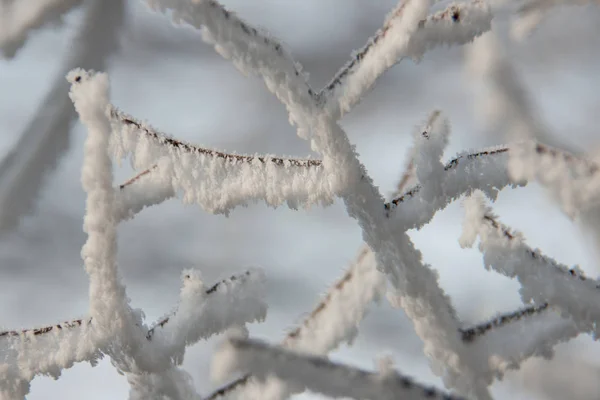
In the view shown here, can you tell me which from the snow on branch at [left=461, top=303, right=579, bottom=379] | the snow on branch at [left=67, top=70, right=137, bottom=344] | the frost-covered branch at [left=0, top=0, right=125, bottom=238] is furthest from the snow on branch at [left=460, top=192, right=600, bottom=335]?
the frost-covered branch at [left=0, top=0, right=125, bottom=238]

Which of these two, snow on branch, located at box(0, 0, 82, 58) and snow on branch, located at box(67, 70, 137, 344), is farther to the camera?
snow on branch, located at box(0, 0, 82, 58)

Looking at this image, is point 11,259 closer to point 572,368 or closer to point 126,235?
point 126,235

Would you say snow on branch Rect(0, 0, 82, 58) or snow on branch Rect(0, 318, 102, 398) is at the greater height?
snow on branch Rect(0, 0, 82, 58)

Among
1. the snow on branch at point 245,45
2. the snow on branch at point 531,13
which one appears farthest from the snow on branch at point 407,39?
the snow on branch at point 531,13

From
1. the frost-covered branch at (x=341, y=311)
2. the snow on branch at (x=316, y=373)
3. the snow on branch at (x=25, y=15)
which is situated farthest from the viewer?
the snow on branch at (x=25, y=15)

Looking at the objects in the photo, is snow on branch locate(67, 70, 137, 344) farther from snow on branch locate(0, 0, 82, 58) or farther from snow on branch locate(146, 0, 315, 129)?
snow on branch locate(0, 0, 82, 58)

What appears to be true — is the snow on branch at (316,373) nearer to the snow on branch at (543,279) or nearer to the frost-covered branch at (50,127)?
the snow on branch at (543,279)

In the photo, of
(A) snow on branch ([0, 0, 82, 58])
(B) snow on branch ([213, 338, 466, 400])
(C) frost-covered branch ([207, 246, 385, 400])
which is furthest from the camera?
(A) snow on branch ([0, 0, 82, 58])
